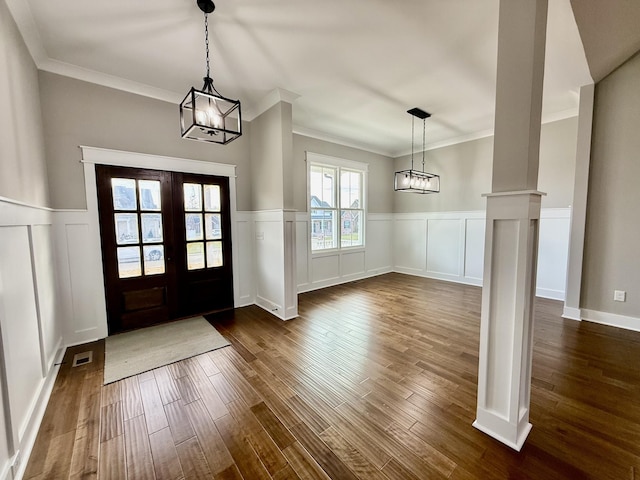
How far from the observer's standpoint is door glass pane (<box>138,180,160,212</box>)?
10.7 ft

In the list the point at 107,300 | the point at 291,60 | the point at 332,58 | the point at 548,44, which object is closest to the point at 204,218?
the point at 107,300

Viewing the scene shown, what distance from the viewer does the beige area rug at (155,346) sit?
246cm

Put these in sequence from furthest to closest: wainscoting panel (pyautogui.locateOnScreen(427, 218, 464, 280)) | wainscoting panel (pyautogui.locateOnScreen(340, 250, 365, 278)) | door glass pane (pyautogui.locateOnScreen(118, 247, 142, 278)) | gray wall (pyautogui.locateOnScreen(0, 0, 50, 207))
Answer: wainscoting panel (pyautogui.locateOnScreen(340, 250, 365, 278)) → wainscoting panel (pyautogui.locateOnScreen(427, 218, 464, 280)) → door glass pane (pyautogui.locateOnScreen(118, 247, 142, 278)) → gray wall (pyautogui.locateOnScreen(0, 0, 50, 207))

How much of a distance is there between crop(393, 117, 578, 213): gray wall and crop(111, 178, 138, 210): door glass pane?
213 inches

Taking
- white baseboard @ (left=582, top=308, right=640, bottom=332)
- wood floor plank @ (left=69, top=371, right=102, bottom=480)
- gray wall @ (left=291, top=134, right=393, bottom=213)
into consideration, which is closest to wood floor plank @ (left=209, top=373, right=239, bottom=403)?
wood floor plank @ (left=69, top=371, right=102, bottom=480)

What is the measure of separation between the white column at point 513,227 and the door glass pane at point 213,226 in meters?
3.44

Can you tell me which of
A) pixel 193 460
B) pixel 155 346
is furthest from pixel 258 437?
pixel 155 346

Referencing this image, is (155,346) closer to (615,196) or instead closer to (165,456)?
(165,456)

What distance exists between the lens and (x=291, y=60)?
2.69 meters

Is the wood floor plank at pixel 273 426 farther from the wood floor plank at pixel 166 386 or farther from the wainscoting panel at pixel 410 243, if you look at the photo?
the wainscoting panel at pixel 410 243

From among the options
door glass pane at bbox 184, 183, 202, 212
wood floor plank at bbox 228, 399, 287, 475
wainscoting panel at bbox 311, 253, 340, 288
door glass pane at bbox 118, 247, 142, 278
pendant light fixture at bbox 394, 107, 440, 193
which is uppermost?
pendant light fixture at bbox 394, 107, 440, 193

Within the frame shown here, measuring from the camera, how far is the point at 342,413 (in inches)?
72.6

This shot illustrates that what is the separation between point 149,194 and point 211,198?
2.52ft

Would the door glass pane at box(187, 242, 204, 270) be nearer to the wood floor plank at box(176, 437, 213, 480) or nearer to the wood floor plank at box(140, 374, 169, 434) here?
the wood floor plank at box(140, 374, 169, 434)
